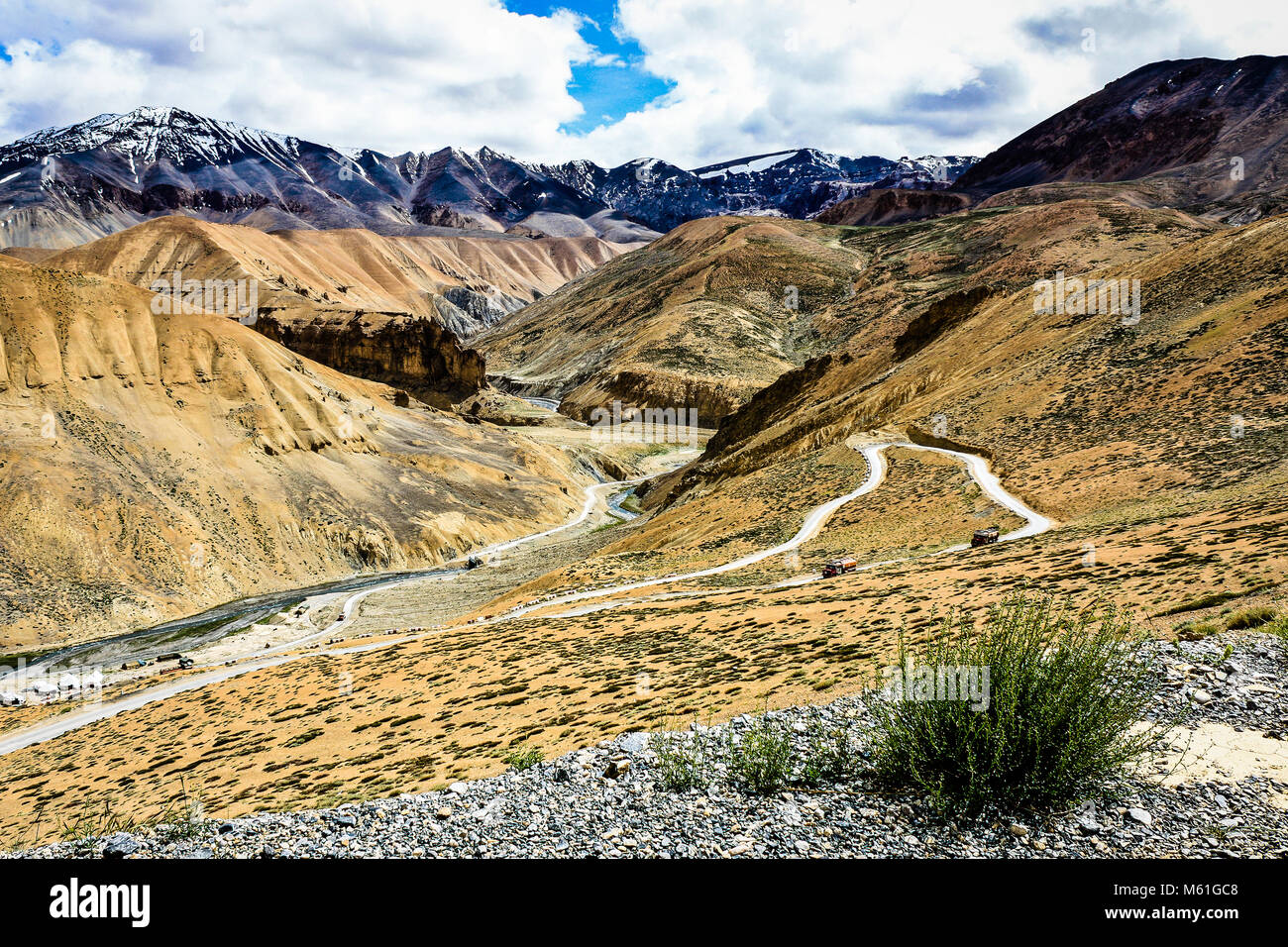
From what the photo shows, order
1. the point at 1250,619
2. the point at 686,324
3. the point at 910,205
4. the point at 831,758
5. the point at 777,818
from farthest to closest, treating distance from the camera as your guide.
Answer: the point at 910,205 < the point at 686,324 < the point at 1250,619 < the point at 831,758 < the point at 777,818

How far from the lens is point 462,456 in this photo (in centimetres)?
6462

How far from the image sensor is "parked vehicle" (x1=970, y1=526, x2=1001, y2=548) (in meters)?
21.7

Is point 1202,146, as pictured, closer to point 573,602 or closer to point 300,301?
point 300,301

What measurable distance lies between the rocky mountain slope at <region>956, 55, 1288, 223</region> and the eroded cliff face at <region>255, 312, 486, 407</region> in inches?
4850

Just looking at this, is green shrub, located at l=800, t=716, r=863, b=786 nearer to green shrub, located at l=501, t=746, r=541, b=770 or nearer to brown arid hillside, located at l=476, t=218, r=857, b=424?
green shrub, located at l=501, t=746, r=541, b=770

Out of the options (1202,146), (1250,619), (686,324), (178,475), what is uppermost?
(1202,146)

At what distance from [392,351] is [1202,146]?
193 metres

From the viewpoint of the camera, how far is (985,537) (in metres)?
21.8

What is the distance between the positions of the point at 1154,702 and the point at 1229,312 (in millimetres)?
33078

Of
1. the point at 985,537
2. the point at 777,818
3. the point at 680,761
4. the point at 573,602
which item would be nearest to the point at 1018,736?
the point at 777,818

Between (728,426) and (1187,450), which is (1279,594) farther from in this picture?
(728,426)

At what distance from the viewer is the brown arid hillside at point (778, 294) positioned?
10175cm

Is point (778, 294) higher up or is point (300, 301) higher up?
point (778, 294)

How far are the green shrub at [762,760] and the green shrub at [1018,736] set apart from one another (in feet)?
2.92
